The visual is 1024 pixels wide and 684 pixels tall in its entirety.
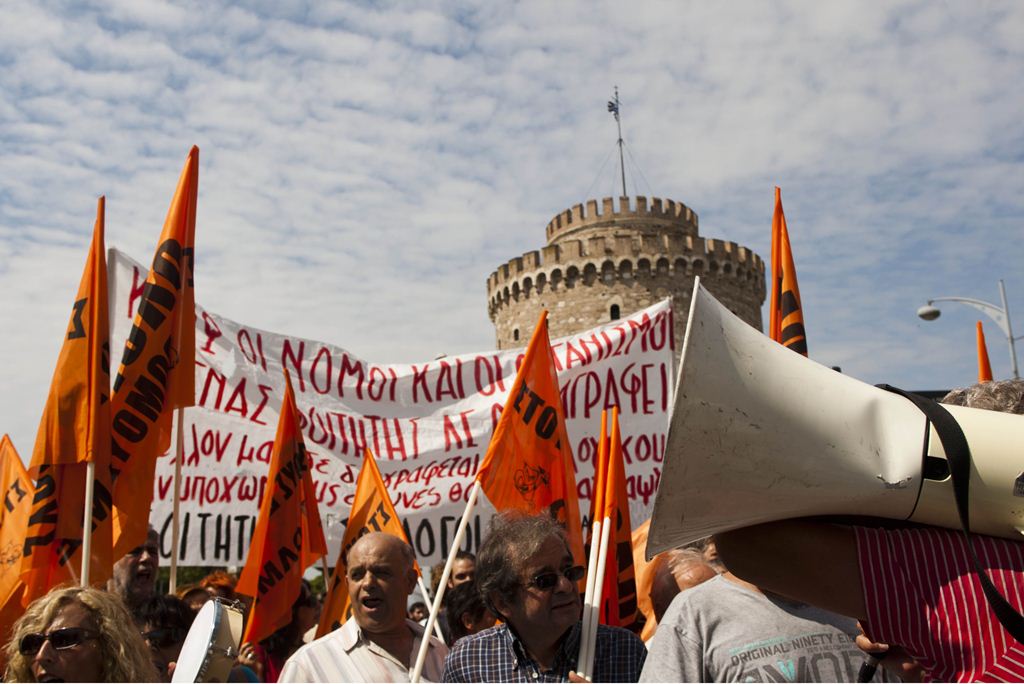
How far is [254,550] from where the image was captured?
6.20 metres

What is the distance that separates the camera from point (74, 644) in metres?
2.76

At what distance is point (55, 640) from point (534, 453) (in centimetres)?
267

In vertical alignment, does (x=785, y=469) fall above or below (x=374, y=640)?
above

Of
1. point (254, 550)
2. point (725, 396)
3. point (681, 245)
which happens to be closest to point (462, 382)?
point (254, 550)

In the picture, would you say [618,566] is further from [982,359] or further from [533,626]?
[982,359]

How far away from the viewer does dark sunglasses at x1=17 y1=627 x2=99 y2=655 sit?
2742 mm

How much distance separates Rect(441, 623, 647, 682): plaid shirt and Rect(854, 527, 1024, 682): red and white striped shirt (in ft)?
4.82

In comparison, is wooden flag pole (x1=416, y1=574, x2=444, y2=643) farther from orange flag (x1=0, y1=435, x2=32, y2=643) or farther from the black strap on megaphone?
the black strap on megaphone

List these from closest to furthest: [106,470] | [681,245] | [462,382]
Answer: [106,470] < [462,382] < [681,245]

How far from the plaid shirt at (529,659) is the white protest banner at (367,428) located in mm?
4912

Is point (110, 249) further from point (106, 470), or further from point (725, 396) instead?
point (725, 396)

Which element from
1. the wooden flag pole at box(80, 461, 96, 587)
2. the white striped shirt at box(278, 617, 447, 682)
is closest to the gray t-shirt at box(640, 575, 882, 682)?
the white striped shirt at box(278, 617, 447, 682)

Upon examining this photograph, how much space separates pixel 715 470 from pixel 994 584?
0.43 m

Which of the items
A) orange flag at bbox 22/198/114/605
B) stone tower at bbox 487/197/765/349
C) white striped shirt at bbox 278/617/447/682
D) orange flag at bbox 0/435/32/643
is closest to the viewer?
white striped shirt at bbox 278/617/447/682
